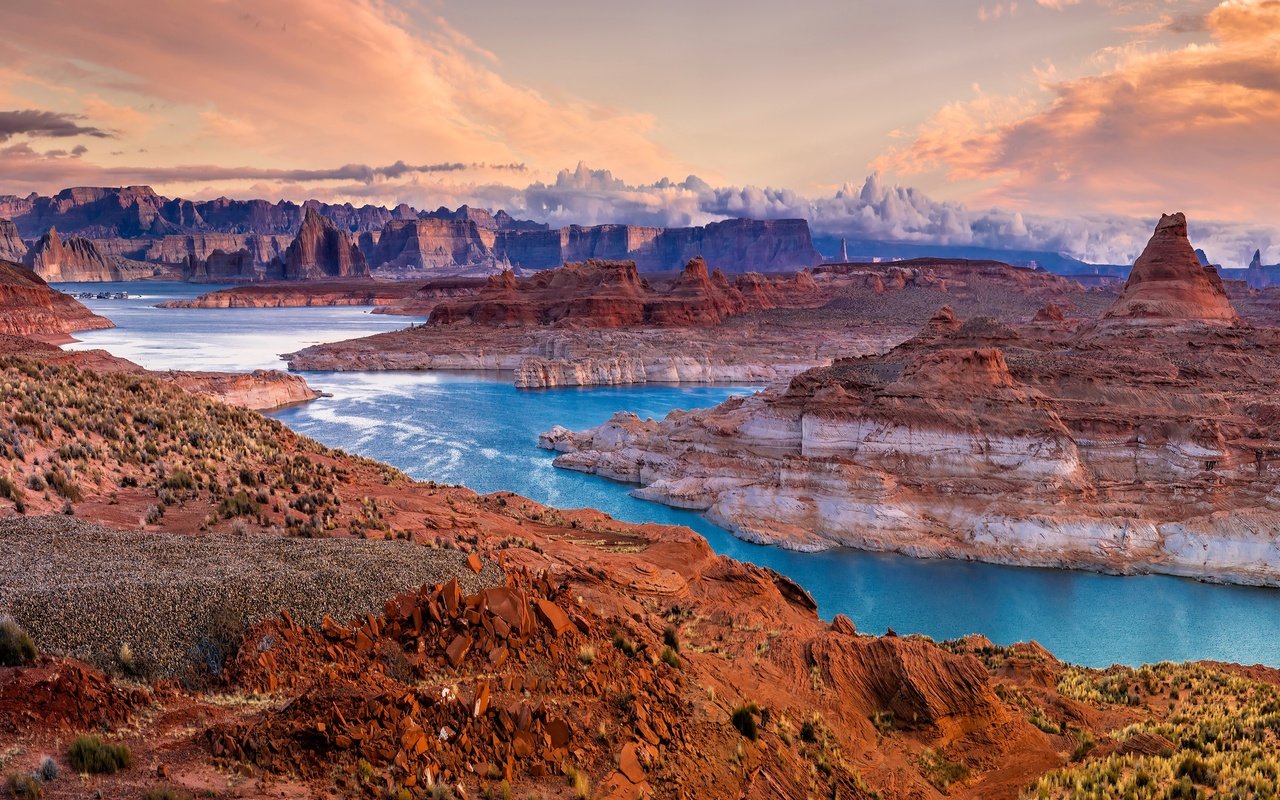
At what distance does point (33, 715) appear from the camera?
316 inches

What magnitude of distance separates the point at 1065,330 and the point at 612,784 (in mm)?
82063

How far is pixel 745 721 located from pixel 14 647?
8.91 meters

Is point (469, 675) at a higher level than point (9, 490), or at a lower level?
lower

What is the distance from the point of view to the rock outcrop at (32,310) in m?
96.8

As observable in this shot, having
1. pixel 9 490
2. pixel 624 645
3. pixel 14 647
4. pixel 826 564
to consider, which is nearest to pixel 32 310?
pixel 9 490

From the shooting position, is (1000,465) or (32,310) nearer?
(1000,465)

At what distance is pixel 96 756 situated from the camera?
294 inches

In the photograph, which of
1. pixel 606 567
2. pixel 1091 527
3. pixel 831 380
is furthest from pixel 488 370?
pixel 606 567

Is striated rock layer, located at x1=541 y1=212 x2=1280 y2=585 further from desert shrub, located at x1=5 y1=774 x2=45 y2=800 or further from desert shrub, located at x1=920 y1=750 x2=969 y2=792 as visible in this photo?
desert shrub, located at x1=5 y1=774 x2=45 y2=800

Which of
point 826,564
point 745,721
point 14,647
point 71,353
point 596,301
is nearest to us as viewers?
point 14,647

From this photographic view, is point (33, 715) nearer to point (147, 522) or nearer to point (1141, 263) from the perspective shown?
point (147, 522)

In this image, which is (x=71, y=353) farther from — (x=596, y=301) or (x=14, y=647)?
(x=596, y=301)

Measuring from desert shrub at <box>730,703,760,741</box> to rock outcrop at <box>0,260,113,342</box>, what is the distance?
10587 centimetres

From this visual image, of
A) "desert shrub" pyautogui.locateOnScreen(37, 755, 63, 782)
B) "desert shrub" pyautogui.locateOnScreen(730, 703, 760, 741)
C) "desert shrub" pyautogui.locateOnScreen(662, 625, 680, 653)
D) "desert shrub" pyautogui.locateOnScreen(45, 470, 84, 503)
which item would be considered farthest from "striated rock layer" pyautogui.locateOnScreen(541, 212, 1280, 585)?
"desert shrub" pyautogui.locateOnScreen(37, 755, 63, 782)
